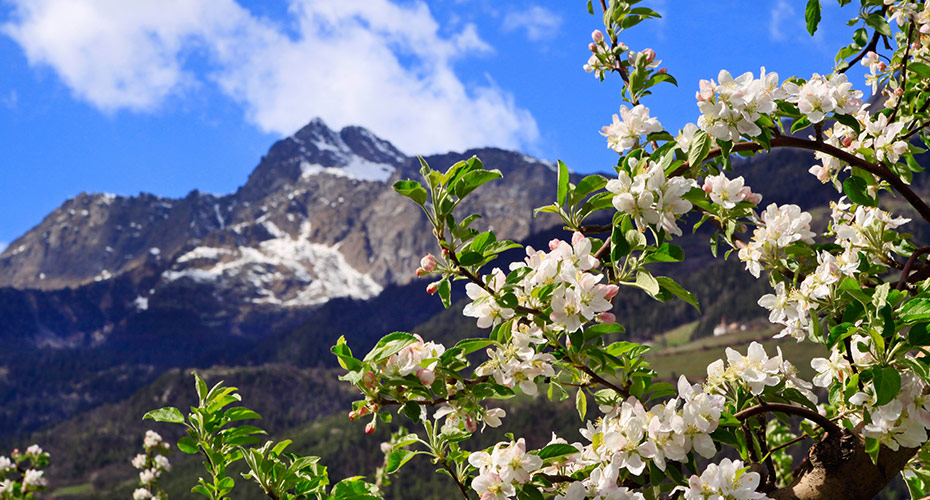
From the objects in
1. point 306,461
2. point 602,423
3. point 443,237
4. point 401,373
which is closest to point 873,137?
point 602,423

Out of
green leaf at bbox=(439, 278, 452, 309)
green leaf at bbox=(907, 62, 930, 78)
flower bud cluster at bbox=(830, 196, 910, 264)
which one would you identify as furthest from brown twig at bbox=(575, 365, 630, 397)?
green leaf at bbox=(907, 62, 930, 78)

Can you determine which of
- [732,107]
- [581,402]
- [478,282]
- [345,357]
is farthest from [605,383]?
[732,107]

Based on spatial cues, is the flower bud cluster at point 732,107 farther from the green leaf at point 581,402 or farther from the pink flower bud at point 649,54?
the green leaf at point 581,402

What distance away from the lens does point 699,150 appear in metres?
2.18

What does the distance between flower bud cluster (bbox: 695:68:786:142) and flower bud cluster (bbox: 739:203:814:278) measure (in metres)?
0.45

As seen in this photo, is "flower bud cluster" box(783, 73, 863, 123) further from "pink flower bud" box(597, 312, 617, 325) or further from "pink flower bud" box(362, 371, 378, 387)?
"pink flower bud" box(362, 371, 378, 387)

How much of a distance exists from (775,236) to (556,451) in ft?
4.16

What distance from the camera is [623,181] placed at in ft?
6.75

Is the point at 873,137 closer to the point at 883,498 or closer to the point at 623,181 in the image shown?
the point at 623,181

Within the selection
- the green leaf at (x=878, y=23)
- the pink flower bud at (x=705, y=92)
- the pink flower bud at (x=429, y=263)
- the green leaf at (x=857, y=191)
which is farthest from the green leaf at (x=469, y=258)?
the green leaf at (x=878, y=23)

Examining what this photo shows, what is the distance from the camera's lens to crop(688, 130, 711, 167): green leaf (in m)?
2.18

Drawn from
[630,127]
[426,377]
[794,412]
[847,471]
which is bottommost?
[847,471]

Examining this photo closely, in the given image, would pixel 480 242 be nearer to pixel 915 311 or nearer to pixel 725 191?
pixel 725 191

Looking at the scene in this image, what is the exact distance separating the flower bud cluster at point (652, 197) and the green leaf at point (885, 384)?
2.17 ft
